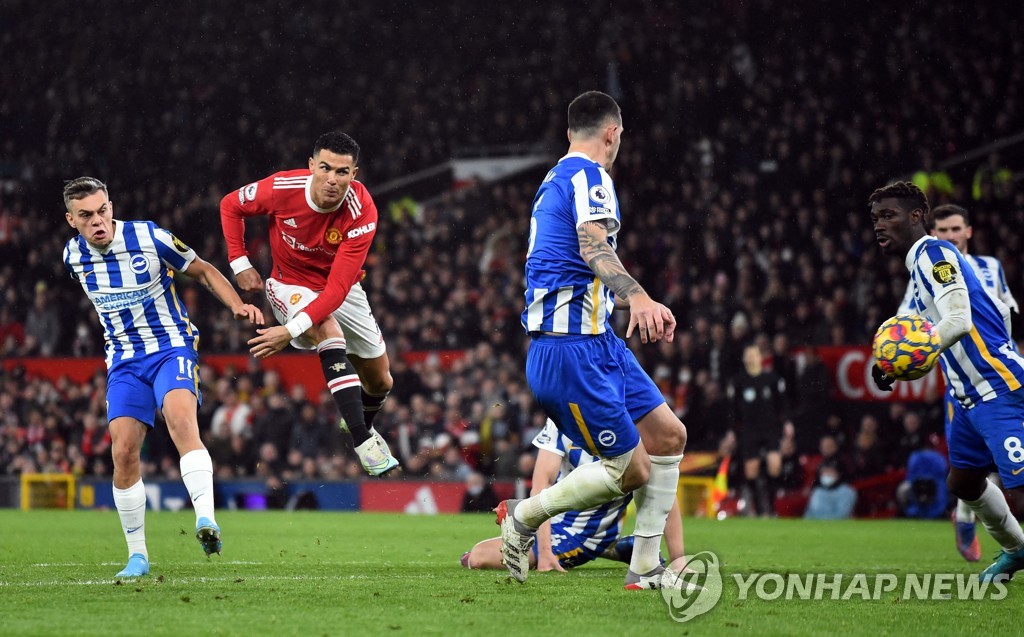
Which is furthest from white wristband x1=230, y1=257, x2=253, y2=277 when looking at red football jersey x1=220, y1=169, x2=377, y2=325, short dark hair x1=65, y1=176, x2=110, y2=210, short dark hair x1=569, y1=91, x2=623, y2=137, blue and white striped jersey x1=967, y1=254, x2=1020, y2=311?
blue and white striped jersey x1=967, y1=254, x2=1020, y2=311

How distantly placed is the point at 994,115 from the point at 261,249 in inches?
471

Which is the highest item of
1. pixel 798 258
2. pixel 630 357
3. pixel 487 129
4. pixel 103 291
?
pixel 487 129

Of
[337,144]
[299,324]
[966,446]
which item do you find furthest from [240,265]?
[966,446]

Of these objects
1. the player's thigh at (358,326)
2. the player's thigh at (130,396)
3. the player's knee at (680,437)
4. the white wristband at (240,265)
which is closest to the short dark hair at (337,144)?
the white wristband at (240,265)

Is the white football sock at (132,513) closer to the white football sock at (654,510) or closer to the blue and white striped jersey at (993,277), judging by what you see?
the white football sock at (654,510)

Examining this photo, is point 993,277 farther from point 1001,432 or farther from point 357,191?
point 357,191

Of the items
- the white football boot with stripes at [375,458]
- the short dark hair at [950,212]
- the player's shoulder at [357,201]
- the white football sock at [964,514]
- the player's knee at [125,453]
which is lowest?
the white football sock at [964,514]

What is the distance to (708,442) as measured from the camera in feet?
50.8

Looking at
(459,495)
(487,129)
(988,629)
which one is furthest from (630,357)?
(487,129)

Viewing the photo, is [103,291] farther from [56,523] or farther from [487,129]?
[487,129]

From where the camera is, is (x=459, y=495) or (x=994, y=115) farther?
(x=994, y=115)

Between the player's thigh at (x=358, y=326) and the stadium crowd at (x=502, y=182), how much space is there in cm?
666

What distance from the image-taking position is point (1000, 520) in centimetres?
702

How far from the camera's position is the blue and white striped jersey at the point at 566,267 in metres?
6.01
